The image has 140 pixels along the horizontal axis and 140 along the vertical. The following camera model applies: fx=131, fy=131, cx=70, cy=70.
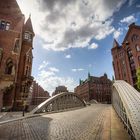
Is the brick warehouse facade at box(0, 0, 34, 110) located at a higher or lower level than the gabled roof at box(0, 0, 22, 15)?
lower

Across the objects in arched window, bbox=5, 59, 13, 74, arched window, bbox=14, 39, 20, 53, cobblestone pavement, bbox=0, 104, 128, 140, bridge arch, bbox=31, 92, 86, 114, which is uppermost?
arched window, bbox=14, 39, 20, 53

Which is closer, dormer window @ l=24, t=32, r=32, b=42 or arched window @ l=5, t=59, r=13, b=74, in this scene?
arched window @ l=5, t=59, r=13, b=74

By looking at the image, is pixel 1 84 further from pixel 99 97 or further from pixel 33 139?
pixel 99 97

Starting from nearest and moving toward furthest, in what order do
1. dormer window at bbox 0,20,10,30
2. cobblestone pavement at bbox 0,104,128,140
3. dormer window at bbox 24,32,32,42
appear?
cobblestone pavement at bbox 0,104,128,140, dormer window at bbox 0,20,10,30, dormer window at bbox 24,32,32,42

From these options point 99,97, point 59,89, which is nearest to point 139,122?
point 99,97

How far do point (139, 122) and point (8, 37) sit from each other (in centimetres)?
2203

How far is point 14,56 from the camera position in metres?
20.6

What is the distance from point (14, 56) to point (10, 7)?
30.6 feet

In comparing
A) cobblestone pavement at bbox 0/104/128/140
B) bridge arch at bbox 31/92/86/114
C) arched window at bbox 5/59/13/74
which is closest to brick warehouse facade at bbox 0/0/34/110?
arched window at bbox 5/59/13/74

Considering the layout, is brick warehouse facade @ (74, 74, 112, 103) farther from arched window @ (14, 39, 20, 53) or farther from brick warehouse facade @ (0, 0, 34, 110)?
arched window @ (14, 39, 20, 53)

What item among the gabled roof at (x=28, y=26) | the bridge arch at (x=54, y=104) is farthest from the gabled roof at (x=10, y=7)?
the bridge arch at (x=54, y=104)

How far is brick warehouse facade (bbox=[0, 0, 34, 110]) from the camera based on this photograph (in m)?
19.5

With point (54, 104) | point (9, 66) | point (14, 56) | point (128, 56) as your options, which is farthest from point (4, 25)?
point (128, 56)

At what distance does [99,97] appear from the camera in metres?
85.1
